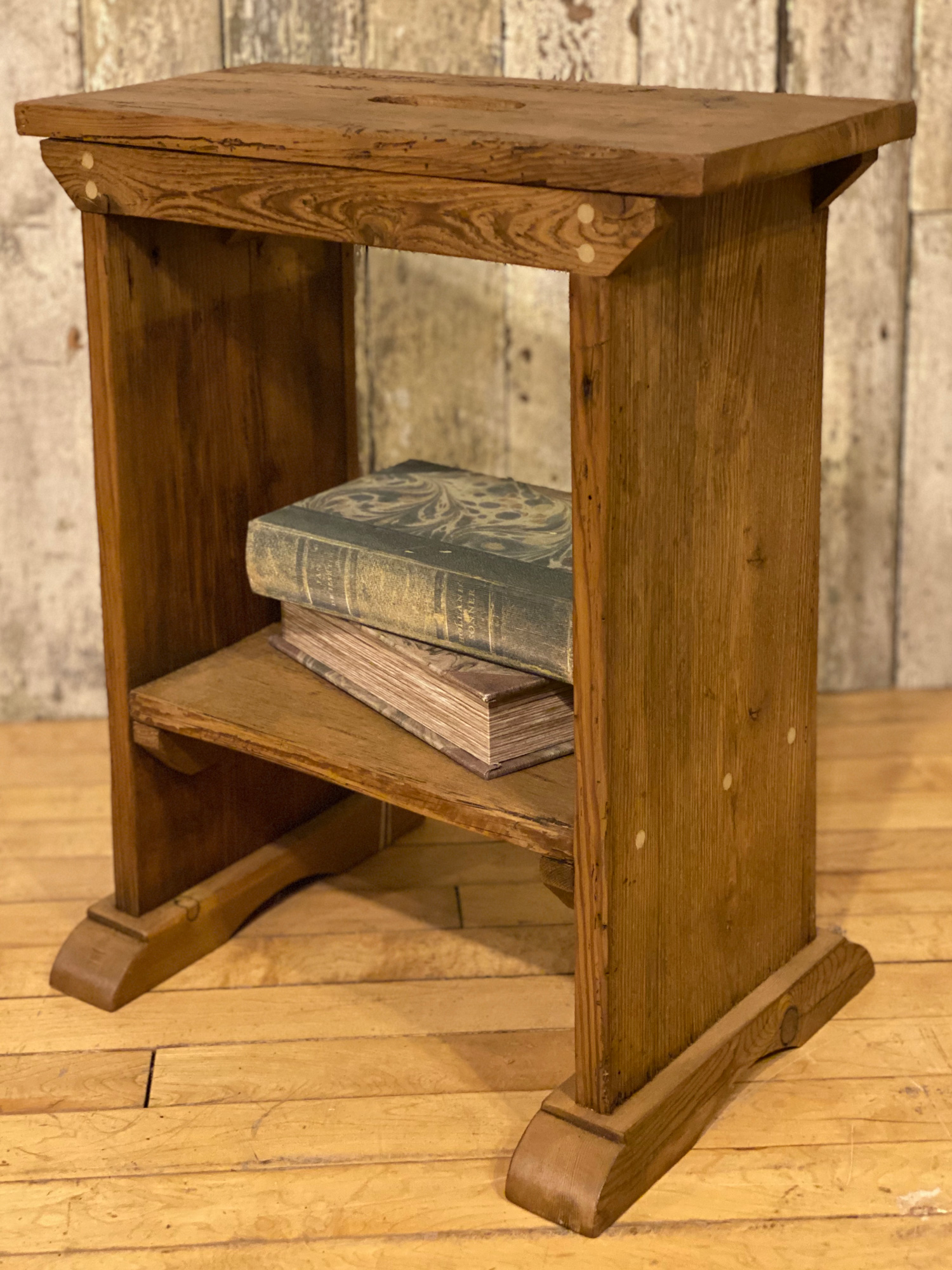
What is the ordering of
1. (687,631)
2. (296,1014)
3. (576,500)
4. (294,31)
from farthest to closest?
(294,31)
(296,1014)
(687,631)
(576,500)

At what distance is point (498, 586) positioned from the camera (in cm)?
129

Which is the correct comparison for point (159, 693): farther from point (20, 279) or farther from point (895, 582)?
point (895, 582)

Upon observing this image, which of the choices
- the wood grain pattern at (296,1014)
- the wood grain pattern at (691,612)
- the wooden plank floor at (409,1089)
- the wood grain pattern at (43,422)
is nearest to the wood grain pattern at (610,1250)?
the wooden plank floor at (409,1089)

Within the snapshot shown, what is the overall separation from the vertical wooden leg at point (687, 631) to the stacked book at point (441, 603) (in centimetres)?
11

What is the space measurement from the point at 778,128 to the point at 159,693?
2.28 ft

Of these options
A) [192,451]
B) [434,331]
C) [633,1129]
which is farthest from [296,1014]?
[434,331]

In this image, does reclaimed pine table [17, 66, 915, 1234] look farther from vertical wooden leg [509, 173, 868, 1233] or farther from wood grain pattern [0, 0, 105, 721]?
wood grain pattern [0, 0, 105, 721]

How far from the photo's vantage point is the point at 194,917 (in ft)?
5.08

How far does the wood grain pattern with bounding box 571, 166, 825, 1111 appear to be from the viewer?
43.6 inches

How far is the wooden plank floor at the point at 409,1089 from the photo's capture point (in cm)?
121

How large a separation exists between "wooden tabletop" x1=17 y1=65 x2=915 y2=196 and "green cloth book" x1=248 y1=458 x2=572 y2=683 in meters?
0.32

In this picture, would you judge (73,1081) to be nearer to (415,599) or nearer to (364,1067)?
(364,1067)

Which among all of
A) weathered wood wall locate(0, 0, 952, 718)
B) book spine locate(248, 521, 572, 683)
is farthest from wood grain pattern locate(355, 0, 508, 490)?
book spine locate(248, 521, 572, 683)

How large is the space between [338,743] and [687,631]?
0.32m
